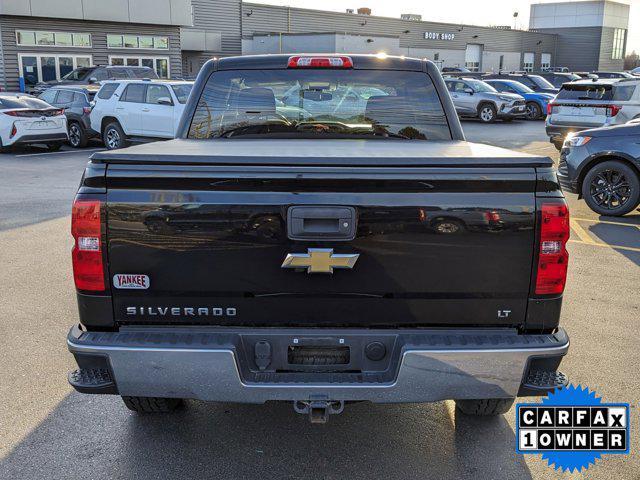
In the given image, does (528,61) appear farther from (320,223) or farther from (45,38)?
(320,223)

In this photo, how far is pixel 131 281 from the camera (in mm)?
2881

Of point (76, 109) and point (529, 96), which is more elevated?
point (76, 109)

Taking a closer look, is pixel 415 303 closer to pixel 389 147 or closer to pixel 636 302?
pixel 389 147

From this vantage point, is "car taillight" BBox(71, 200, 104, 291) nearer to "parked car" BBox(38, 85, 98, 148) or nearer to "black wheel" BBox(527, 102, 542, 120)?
"parked car" BBox(38, 85, 98, 148)

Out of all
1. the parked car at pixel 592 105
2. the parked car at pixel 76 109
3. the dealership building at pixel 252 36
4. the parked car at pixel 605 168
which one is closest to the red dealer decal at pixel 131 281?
the parked car at pixel 605 168

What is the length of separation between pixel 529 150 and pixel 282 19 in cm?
3516

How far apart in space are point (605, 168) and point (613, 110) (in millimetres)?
6875

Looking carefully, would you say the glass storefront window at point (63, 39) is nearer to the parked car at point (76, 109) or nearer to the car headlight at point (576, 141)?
the parked car at point (76, 109)

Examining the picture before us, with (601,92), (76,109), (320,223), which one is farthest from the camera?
(76,109)

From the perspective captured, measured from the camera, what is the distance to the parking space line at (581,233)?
815cm

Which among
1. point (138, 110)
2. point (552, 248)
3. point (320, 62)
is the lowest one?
point (138, 110)

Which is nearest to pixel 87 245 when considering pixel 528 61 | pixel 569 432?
pixel 569 432

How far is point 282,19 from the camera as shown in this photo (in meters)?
48.4

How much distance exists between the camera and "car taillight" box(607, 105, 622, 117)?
1518 centimetres
